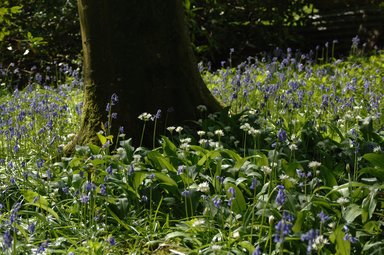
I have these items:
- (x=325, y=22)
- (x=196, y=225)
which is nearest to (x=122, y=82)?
(x=196, y=225)

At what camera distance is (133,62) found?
5.00 metres

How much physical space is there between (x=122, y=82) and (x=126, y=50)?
9.8 inches

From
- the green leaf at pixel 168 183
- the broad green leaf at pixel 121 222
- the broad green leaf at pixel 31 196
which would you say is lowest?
the broad green leaf at pixel 121 222

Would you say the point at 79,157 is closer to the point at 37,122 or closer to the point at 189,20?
the point at 37,122

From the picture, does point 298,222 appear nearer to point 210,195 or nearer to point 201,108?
point 210,195

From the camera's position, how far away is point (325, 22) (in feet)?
36.3

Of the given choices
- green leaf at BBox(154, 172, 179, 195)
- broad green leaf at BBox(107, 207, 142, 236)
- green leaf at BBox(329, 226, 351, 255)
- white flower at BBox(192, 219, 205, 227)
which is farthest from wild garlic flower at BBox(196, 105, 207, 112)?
green leaf at BBox(329, 226, 351, 255)

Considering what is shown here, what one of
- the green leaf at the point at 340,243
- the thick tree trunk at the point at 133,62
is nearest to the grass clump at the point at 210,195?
the green leaf at the point at 340,243

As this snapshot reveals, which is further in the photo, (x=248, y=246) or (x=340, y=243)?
(x=248, y=246)

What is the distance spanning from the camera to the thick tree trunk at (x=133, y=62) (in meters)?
5.00

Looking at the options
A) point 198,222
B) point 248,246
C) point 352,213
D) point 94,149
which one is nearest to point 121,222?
point 198,222

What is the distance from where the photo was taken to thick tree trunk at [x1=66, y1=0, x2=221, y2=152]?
5.00 m

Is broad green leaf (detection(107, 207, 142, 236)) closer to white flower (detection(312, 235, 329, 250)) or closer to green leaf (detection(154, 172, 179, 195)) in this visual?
green leaf (detection(154, 172, 179, 195))

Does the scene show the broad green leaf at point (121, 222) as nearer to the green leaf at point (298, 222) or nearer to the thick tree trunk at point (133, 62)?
the green leaf at point (298, 222)
